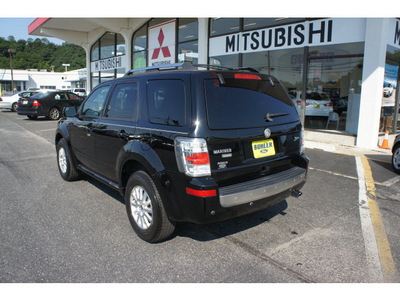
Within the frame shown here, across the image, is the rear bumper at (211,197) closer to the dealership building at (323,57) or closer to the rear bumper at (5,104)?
the dealership building at (323,57)

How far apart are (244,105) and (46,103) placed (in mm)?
15426

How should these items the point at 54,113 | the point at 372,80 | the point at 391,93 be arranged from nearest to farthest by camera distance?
the point at 372,80, the point at 391,93, the point at 54,113

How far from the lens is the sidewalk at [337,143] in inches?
333

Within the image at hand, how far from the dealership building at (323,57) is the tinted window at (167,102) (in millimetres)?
7456

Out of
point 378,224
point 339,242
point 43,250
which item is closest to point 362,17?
point 378,224

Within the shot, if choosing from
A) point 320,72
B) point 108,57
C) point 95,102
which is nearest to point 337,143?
point 320,72

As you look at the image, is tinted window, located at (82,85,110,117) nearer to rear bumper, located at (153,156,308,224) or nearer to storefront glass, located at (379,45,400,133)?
rear bumper, located at (153,156,308,224)

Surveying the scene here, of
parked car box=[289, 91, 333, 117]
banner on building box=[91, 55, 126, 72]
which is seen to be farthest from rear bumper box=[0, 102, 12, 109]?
parked car box=[289, 91, 333, 117]

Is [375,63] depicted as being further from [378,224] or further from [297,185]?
[297,185]

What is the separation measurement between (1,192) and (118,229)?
8.45 ft

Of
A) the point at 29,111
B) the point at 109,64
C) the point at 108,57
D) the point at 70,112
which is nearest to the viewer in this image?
the point at 70,112

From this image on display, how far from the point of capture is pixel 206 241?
338 cm

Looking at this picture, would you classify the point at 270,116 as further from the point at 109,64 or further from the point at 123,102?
the point at 109,64

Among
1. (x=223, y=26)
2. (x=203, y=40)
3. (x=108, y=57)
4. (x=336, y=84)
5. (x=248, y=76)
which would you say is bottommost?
(x=248, y=76)
